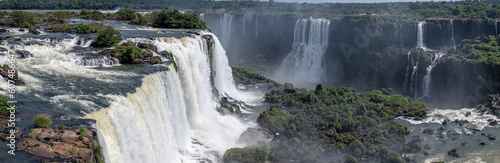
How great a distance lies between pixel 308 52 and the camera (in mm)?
55844

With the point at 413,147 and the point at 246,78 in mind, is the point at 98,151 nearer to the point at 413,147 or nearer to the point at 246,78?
the point at 413,147

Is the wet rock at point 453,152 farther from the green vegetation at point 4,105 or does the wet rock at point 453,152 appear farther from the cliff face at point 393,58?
the green vegetation at point 4,105

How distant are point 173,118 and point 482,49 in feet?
124

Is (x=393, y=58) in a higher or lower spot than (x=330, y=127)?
higher

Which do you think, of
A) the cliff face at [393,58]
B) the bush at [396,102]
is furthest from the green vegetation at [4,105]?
the cliff face at [393,58]

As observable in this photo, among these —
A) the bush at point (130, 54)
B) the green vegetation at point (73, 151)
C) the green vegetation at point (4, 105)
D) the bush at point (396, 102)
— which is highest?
the bush at point (130, 54)

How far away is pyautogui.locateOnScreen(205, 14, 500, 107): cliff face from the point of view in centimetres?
4203

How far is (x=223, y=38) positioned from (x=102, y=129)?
51455 millimetres

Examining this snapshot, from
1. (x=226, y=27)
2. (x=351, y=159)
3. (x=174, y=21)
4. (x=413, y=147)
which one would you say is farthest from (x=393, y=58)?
(x=226, y=27)

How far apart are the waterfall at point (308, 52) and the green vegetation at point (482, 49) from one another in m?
17.1

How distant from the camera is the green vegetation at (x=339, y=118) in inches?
1070

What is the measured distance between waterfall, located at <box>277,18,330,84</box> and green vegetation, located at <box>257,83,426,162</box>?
1591 cm

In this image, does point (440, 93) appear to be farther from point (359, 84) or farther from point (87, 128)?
point (87, 128)

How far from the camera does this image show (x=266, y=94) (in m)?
39.5
